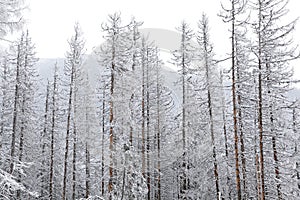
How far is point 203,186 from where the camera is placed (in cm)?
2028

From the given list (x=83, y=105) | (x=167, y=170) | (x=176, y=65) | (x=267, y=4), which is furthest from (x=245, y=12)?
(x=167, y=170)

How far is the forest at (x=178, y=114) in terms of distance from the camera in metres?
13.9

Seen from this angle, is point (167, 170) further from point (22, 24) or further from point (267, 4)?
point (22, 24)

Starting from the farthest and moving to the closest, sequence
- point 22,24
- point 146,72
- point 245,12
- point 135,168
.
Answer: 1. point 146,72
2. point 245,12
3. point 135,168
4. point 22,24

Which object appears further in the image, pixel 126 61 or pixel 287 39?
pixel 126 61

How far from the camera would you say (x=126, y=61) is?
17.3 meters

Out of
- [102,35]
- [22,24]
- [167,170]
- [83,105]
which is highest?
[102,35]

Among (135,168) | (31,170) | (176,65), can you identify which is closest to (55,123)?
(31,170)

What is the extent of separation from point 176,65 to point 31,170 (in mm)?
16876

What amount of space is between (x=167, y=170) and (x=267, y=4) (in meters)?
23.5

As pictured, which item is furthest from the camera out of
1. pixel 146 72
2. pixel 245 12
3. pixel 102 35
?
pixel 146 72

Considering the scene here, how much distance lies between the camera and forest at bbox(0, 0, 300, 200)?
13.9m

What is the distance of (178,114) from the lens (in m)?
24.0

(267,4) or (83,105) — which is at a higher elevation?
(267,4)
